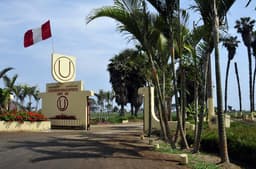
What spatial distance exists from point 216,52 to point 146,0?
403 centimetres

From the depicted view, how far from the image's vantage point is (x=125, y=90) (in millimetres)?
58906

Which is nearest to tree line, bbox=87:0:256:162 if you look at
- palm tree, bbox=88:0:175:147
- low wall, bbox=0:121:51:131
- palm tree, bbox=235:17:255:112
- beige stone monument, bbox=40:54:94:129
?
palm tree, bbox=88:0:175:147

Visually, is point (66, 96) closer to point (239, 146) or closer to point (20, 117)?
point (20, 117)

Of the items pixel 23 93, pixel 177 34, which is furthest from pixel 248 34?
pixel 177 34

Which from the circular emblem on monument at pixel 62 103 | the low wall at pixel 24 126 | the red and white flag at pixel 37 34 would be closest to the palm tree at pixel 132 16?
the low wall at pixel 24 126

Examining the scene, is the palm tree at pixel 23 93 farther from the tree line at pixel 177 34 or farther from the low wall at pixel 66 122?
the tree line at pixel 177 34

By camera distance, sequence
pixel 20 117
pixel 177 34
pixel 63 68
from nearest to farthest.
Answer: pixel 177 34 < pixel 20 117 < pixel 63 68

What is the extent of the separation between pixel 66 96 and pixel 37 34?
6.11 m

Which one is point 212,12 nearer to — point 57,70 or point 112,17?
point 112,17

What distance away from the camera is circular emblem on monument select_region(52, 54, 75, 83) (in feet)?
108

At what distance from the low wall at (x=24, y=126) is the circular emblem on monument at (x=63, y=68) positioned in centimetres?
444

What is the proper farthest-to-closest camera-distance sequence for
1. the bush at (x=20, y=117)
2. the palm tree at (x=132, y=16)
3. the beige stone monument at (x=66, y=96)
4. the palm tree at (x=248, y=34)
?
the palm tree at (x=248, y=34), the beige stone monument at (x=66, y=96), the bush at (x=20, y=117), the palm tree at (x=132, y=16)

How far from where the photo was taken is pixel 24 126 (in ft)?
92.9

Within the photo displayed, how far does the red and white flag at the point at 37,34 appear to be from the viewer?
34.4 meters
